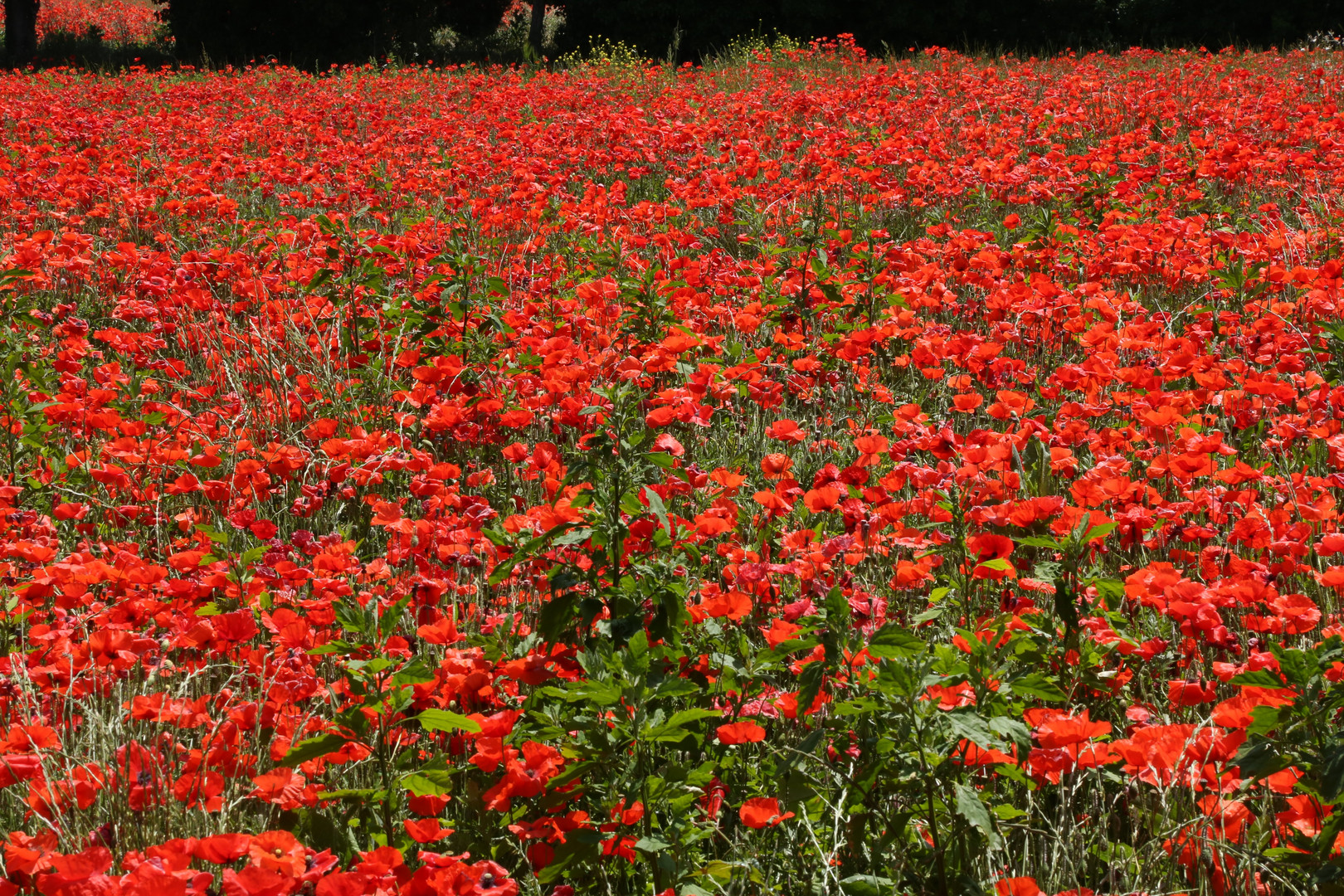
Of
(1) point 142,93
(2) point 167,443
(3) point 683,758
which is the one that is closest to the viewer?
(3) point 683,758

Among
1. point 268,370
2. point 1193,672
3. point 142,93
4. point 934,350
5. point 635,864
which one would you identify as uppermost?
point 142,93

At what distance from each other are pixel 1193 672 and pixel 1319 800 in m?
0.55

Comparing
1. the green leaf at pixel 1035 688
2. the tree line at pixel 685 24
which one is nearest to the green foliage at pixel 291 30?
the tree line at pixel 685 24

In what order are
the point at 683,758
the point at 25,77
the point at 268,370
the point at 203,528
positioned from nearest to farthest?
the point at 683,758 < the point at 203,528 < the point at 268,370 < the point at 25,77

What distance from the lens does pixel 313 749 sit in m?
1.64

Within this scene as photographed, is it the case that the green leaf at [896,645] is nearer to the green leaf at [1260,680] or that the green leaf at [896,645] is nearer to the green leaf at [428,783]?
the green leaf at [1260,680]

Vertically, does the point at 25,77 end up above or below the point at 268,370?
above

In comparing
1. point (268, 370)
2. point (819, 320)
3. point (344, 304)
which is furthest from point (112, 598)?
point (819, 320)

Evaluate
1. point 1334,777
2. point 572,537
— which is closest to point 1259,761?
point 1334,777

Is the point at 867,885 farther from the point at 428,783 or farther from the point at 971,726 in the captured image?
the point at 428,783

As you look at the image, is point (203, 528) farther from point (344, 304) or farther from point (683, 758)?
point (344, 304)

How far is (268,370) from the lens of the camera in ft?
12.4

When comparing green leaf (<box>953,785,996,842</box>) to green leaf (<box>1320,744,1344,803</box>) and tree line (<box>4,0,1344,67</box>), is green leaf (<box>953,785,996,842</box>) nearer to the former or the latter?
green leaf (<box>1320,744,1344,803</box>)

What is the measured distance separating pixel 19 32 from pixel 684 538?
2433cm
